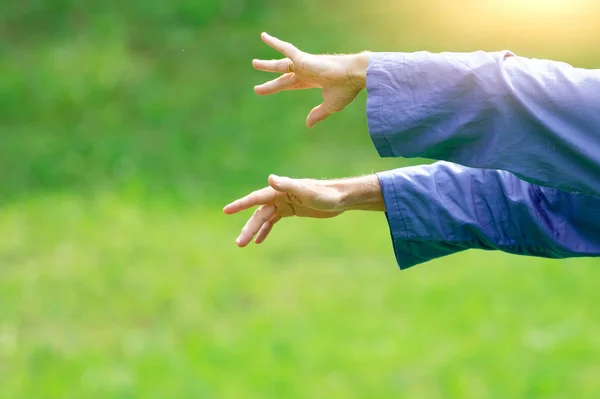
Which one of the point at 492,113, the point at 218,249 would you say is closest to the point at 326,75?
the point at 492,113

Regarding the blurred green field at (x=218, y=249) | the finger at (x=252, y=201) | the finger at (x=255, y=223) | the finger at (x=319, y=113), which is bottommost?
the blurred green field at (x=218, y=249)

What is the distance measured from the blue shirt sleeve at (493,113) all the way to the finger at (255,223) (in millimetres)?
347

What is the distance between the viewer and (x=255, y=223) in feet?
5.69

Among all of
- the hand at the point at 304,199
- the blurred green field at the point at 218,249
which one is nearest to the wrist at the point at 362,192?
the hand at the point at 304,199

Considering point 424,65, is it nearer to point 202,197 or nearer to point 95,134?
point 202,197

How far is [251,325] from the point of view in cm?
388

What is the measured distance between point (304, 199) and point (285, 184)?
0.04m

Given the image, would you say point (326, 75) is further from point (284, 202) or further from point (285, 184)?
point (284, 202)

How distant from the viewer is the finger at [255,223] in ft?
5.59

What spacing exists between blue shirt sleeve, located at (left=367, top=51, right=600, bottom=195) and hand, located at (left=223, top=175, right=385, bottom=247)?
189mm

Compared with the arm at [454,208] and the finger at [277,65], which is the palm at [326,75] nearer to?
the finger at [277,65]

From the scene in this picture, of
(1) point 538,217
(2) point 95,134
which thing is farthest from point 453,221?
(2) point 95,134

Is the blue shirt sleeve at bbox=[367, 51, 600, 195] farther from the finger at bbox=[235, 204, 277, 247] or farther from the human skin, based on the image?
the finger at bbox=[235, 204, 277, 247]

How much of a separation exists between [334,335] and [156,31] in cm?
290
